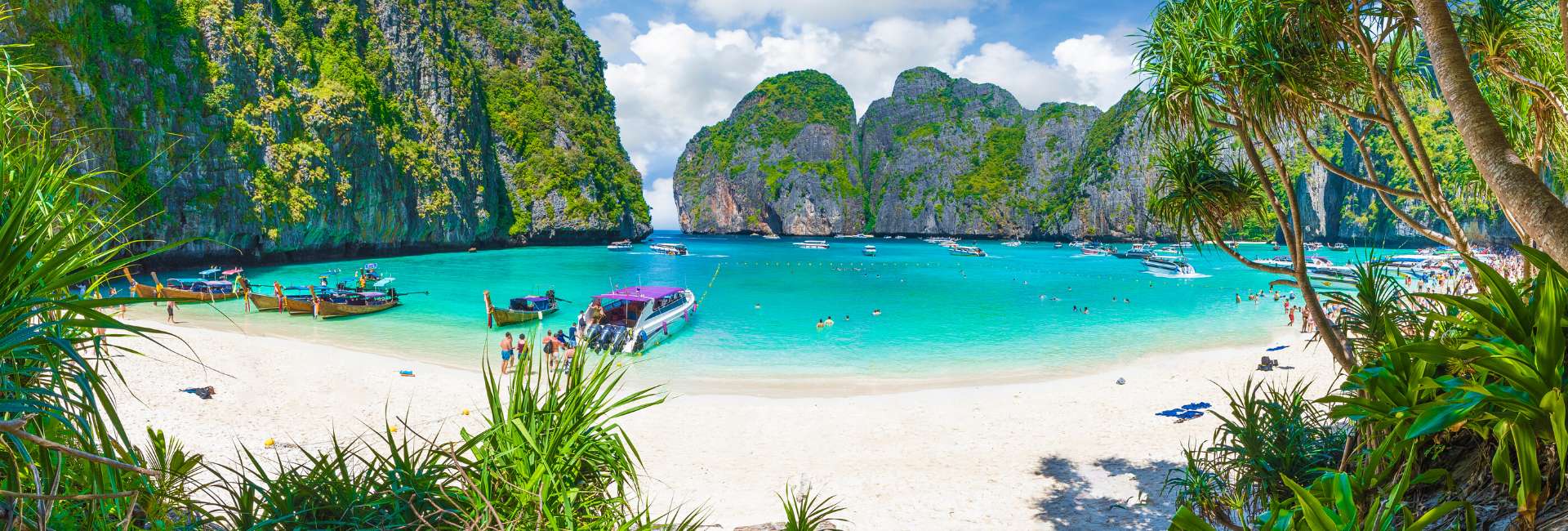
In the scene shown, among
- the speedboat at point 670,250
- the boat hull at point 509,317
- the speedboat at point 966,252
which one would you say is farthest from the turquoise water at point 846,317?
the speedboat at point 966,252

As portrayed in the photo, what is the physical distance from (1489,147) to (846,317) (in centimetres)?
2515

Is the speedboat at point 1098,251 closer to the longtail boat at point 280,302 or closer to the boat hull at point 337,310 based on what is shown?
the boat hull at point 337,310

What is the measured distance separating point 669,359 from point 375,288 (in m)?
23.9

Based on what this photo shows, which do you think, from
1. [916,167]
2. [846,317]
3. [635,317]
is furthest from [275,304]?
[916,167]

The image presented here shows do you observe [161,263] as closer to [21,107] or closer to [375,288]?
[375,288]

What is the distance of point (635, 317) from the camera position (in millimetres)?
21812

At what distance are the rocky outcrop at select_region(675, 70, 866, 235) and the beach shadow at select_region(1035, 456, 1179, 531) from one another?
5744 inches

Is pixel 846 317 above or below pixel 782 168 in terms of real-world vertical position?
below

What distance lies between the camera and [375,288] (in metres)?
34.0

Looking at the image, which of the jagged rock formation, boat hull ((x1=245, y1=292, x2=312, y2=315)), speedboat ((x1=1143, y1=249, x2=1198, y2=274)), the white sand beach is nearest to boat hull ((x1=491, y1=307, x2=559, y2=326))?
the white sand beach

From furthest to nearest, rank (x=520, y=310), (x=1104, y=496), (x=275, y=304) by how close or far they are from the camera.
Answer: (x=275, y=304) < (x=520, y=310) < (x=1104, y=496)

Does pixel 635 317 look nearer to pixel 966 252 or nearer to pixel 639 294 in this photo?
pixel 639 294

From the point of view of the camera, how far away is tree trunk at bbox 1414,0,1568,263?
2938mm

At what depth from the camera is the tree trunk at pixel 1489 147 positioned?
9.64 ft
